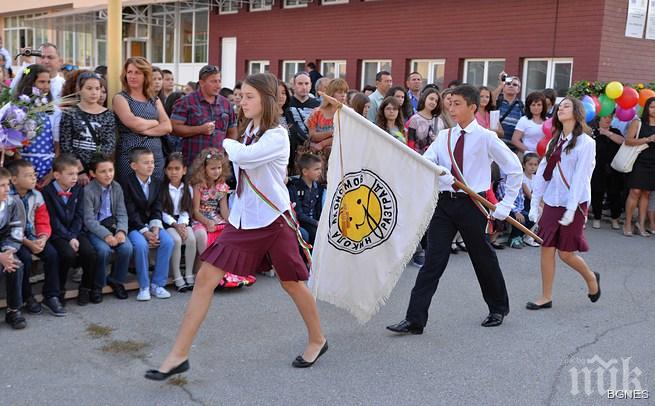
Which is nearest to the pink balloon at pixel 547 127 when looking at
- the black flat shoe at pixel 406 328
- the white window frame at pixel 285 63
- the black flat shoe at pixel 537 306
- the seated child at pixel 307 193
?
the seated child at pixel 307 193

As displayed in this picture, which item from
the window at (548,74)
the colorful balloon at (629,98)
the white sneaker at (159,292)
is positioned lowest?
the white sneaker at (159,292)

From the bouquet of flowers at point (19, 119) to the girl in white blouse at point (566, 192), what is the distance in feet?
14.2

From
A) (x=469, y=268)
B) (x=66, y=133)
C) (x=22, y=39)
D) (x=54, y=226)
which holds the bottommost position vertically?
(x=469, y=268)

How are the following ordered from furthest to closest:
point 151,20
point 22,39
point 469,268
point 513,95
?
1. point 22,39
2. point 151,20
3. point 513,95
4. point 469,268

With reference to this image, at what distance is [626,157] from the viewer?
9.91 m

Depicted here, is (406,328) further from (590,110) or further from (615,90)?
(615,90)

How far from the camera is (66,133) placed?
Answer: 5.98 m

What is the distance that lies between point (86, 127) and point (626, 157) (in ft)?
25.2

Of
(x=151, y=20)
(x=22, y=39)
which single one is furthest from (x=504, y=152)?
(x=22, y=39)

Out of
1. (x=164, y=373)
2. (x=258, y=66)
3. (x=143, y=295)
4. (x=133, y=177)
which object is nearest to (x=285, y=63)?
(x=258, y=66)

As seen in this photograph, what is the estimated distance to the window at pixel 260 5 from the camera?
21880 millimetres

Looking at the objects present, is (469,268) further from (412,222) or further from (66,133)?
(66,133)

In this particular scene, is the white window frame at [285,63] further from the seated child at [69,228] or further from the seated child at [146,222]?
the seated child at [69,228]

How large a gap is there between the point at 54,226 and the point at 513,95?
7.19m
